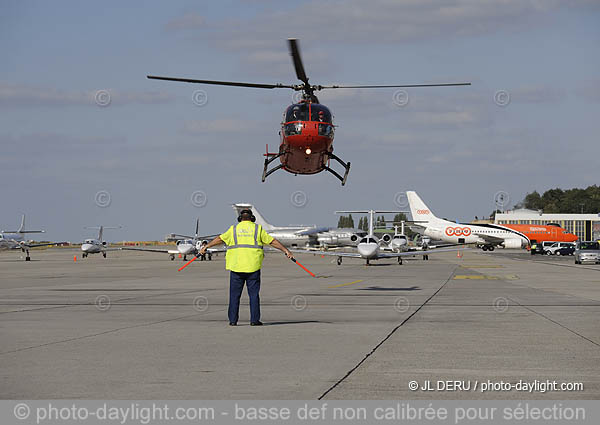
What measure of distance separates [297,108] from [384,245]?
38.2 meters

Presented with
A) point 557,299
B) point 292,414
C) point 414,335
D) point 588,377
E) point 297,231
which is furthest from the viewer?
point 297,231

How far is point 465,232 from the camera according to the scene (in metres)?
126

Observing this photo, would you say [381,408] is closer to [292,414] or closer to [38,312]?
[292,414]

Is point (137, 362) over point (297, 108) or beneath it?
beneath

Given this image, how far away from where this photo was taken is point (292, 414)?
22.9 ft

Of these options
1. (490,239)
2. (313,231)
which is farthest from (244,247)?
(313,231)

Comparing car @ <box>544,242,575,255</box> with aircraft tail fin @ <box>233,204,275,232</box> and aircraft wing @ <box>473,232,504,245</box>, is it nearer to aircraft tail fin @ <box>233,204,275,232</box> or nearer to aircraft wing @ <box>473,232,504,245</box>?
aircraft wing @ <box>473,232,504,245</box>

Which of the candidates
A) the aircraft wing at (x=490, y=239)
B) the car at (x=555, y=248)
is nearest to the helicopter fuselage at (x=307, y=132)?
the car at (x=555, y=248)

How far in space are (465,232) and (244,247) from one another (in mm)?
114703

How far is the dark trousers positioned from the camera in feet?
47.7

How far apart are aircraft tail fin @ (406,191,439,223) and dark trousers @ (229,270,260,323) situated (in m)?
117

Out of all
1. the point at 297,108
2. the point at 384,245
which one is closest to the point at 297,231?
the point at 384,245

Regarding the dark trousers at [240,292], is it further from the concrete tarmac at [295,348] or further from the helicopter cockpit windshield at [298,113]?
the helicopter cockpit windshield at [298,113]

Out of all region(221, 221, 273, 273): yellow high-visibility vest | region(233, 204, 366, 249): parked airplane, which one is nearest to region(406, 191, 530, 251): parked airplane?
region(233, 204, 366, 249): parked airplane
